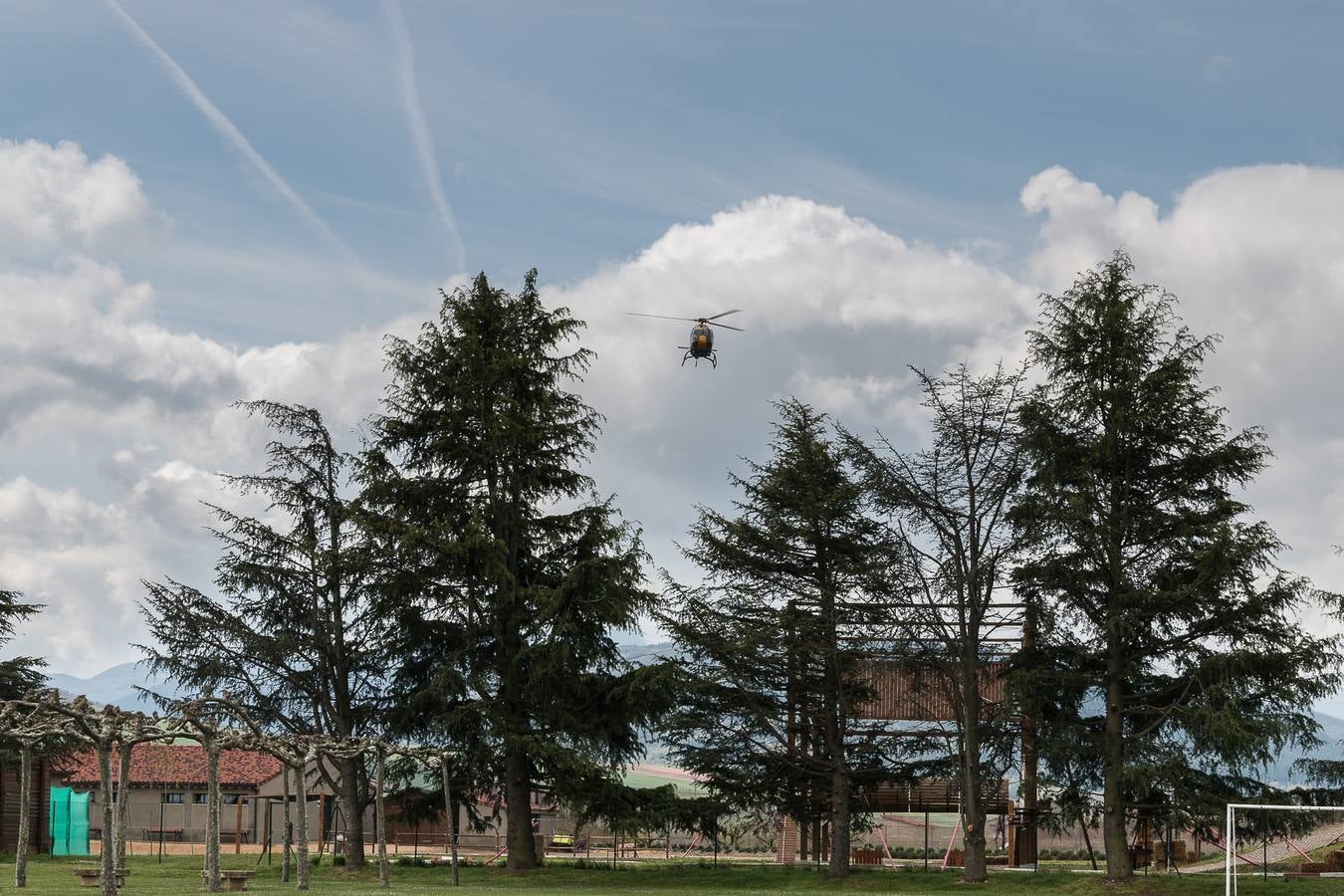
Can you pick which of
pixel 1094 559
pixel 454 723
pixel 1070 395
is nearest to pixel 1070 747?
pixel 1094 559

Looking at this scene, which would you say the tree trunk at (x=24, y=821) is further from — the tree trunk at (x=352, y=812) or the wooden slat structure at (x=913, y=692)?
the wooden slat structure at (x=913, y=692)

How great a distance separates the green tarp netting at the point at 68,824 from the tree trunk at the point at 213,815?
94.3 ft

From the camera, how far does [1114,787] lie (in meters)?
36.2

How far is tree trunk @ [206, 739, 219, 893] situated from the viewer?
93.9ft

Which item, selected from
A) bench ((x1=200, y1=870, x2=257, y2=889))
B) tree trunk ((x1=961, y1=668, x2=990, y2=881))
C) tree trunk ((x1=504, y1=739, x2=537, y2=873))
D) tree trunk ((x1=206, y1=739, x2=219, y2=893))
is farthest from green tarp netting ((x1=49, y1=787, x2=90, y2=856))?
tree trunk ((x1=961, y1=668, x2=990, y2=881))

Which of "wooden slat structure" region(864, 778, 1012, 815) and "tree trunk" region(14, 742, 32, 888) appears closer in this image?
"tree trunk" region(14, 742, 32, 888)

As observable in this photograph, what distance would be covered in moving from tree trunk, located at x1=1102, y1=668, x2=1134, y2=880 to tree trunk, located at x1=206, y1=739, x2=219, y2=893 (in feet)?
67.7

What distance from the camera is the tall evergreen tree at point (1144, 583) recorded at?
34938 millimetres

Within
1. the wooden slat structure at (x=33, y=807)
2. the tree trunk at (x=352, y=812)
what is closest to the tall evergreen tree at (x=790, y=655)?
the tree trunk at (x=352, y=812)

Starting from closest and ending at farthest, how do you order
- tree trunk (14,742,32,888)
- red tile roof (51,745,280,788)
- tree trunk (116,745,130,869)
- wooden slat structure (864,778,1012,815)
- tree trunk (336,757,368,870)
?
tree trunk (116,745,130,869), tree trunk (14,742,32,888), wooden slat structure (864,778,1012,815), tree trunk (336,757,368,870), red tile roof (51,745,280,788)

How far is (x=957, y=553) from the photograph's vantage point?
39188 millimetres

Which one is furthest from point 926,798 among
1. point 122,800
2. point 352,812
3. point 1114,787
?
point 122,800

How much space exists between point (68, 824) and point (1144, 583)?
4055cm

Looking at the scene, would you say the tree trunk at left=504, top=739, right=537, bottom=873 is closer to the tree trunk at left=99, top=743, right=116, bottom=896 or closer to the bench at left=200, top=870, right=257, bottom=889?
the bench at left=200, top=870, right=257, bottom=889
